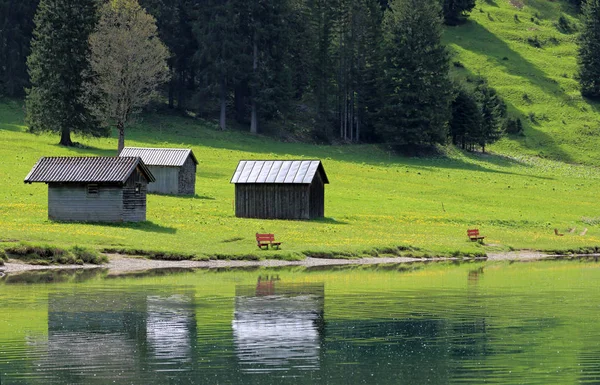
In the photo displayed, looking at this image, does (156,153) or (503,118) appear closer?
(156,153)

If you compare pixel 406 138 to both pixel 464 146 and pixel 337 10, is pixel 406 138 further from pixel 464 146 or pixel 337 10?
pixel 337 10

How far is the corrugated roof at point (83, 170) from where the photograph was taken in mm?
64000

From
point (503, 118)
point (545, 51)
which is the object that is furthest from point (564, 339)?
point (545, 51)

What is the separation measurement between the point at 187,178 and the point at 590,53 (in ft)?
290

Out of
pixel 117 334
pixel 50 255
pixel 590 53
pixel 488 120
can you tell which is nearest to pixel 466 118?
pixel 488 120

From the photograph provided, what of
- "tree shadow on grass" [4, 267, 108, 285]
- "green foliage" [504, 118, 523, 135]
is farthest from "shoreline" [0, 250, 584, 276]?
"green foliage" [504, 118, 523, 135]

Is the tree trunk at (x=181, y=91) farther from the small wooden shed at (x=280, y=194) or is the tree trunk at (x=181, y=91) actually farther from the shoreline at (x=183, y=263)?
the shoreline at (x=183, y=263)

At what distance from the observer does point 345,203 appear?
8331 cm

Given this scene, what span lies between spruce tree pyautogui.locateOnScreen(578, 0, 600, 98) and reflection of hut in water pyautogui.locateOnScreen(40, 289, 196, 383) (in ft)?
404

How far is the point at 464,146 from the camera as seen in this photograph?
5143 inches

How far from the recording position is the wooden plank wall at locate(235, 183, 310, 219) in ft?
239

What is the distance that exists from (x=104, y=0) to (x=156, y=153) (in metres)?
32.8

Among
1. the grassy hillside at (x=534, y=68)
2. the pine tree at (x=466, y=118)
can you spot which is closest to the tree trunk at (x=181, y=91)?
the pine tree at (x=466, y=118)

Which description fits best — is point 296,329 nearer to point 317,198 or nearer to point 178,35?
point 317,198
